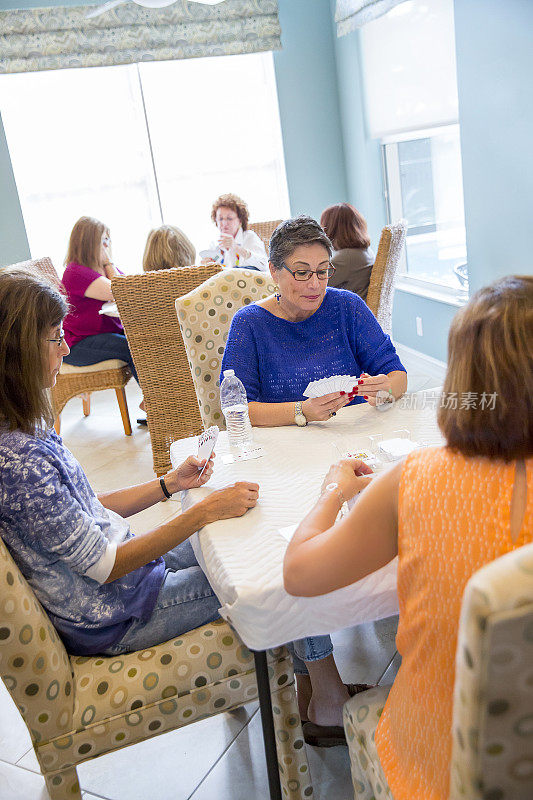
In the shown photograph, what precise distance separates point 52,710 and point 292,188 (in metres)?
4.96

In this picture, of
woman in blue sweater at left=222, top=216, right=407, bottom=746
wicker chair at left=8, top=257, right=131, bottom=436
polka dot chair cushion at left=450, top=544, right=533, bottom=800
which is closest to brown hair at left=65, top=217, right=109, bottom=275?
wicker chair at left=8, top=257, right=131, bottom=436

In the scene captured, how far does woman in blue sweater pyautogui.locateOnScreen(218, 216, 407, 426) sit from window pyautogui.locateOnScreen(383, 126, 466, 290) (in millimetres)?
2307

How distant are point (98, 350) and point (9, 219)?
1799 millimetres

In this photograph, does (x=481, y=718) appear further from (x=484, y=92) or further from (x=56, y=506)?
(x=484, y=92)

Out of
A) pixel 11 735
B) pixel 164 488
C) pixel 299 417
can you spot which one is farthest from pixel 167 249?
pixel 11 735

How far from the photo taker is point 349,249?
3.76m

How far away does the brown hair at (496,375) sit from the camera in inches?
34.4

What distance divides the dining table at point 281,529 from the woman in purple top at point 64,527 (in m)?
0.09

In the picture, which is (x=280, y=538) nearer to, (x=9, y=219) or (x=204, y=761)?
(x=204, y=761)

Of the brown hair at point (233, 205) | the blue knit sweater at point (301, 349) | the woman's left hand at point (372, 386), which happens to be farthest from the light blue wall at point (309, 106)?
the woman's left hand at point (372, 386)

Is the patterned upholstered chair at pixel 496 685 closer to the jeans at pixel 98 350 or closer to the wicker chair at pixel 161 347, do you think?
the wicker chair at pixel 161 347

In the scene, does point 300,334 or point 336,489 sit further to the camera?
point 300,334

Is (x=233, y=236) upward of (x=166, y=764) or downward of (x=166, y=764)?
upward

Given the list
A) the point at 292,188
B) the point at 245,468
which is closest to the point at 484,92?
the point at 292,188
